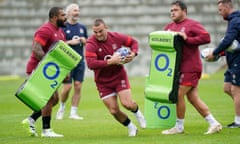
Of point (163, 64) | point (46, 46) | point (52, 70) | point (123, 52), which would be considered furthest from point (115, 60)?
point (46, 46)

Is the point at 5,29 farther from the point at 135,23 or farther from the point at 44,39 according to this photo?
the point at 44,39

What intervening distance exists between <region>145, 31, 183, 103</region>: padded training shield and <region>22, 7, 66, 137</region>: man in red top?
1753mm

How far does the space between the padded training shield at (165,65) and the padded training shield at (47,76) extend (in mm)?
1274

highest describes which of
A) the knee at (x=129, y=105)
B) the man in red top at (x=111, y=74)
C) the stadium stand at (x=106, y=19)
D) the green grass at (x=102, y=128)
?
the man in red top at (x=111, y=74)

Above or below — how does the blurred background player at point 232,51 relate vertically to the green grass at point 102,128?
above

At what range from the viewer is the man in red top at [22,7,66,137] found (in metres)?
12.4

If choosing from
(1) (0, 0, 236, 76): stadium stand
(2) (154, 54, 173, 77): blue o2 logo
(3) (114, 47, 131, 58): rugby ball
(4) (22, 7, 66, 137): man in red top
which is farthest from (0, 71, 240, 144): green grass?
(1) (0, 0, 236, 76): stadium stand

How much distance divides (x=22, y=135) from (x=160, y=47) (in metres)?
2.88

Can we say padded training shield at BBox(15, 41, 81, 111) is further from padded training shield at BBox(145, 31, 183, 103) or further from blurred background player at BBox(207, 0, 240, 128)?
blurred background player at BBox(207, 0, 240, 128)

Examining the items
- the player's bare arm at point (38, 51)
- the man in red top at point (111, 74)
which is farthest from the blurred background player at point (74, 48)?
A: the man in red top at point (111, 74)

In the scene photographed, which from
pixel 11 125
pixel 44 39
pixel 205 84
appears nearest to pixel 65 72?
pixel 44 39

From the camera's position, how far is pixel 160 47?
11.9 metres

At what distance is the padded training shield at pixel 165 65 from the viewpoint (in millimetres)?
11773

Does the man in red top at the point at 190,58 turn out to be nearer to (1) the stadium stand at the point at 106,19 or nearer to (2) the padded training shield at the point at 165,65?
(2) the padded training shield at the point at 165,65
